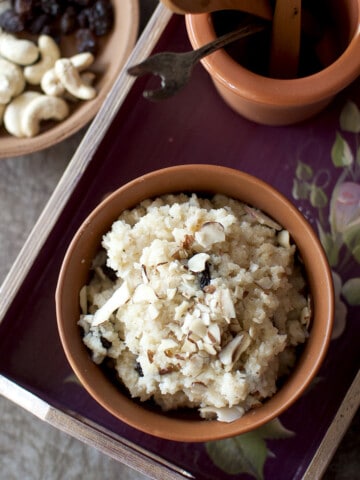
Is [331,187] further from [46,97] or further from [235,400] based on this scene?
[46,97]

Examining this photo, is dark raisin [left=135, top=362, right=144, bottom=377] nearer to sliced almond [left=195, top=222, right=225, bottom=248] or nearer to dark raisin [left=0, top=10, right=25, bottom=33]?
sliced almond [left=195, top=222, right=225, bottom=248]

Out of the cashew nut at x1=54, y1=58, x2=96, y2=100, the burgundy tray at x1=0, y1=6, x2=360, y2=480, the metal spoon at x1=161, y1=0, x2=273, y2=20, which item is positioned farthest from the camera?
the cashew nut at x1=54, y1=58, x2=96, y2=100

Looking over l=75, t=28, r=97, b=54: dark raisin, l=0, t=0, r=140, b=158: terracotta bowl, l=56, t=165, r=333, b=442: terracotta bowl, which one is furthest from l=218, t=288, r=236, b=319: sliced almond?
l=75, t=28, r=97, b=54: dark raisin

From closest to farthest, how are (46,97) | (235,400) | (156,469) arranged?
1. (235,400)
2. (156,469)
3. (46,97)

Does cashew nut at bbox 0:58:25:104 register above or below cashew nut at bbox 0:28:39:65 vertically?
below

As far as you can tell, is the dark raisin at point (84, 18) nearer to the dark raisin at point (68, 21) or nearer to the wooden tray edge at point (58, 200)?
the dark raisin at point (68, 21)

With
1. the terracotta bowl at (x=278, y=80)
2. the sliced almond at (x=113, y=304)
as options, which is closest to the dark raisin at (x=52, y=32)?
the terracotta bowl at (x=278, y=80)

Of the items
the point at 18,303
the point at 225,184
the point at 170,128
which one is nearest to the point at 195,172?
the point at 225,184
